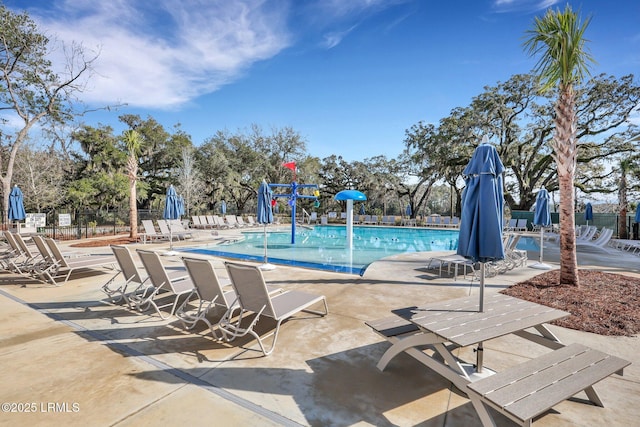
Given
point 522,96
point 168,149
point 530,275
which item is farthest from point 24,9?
point 522,96

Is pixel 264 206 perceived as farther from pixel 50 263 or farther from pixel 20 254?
pixel 20 254

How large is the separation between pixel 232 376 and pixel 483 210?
2.94 m

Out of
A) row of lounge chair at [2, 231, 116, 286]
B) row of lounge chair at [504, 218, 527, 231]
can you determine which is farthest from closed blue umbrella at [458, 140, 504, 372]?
row of lounge chair at [504, 218, 527, 231]

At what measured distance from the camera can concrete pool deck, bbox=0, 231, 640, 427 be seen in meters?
2.23

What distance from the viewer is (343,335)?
12.1 ft

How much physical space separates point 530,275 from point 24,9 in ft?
79.4

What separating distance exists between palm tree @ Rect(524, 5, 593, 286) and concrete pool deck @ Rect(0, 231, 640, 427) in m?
2.77

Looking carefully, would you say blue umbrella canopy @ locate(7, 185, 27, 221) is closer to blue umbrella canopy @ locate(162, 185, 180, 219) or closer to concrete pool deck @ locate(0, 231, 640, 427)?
blue umbrella canopy @ locate(162, 185, 180, 219)

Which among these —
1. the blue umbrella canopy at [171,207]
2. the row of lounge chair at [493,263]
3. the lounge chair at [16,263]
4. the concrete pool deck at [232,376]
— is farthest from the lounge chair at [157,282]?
the blue umbrella canopy at [171,207]

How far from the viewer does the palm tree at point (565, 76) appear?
19.0 feet

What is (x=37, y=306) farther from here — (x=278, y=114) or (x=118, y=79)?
(x=278, y=114)

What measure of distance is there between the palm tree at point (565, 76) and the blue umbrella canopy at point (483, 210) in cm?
403

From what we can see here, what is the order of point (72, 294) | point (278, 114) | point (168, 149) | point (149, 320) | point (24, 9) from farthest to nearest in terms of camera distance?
1. point (278, 114)
2. point (168, 149)
3. point (24, 9)
4. point (72, 294)
5. point (149, 320)

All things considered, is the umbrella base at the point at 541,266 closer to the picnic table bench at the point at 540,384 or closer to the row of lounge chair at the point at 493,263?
the row of lounge chair at the point at 493,263
